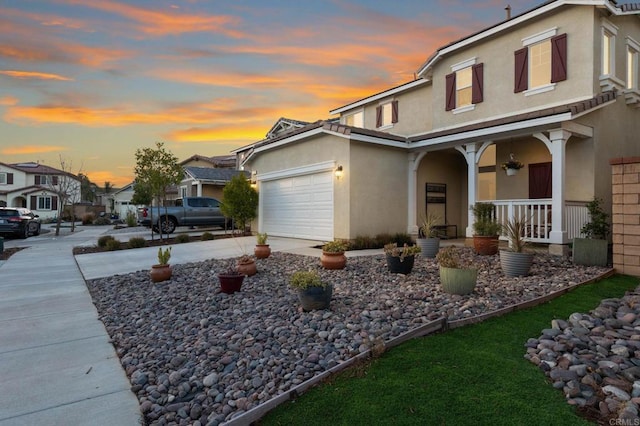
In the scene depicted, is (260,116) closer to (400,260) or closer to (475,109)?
(475,109)

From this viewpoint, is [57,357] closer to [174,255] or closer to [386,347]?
[386,347]

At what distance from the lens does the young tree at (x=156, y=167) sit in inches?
540

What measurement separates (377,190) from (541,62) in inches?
241

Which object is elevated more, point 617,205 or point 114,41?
point 114,41

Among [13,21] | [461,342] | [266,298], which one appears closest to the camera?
[461,342]

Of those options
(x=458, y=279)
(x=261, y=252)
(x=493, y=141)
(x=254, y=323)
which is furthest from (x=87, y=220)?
(x=458, y=279)

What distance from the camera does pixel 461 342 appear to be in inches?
147

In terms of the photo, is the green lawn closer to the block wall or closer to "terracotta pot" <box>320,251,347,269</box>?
"terracotta pot" <box>320,251,347,269</box>

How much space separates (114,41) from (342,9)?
273 inches

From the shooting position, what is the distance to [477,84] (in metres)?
12.0

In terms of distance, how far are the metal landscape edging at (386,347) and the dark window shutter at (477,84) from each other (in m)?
8.02

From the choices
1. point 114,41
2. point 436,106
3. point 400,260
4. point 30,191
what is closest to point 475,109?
point 436,106

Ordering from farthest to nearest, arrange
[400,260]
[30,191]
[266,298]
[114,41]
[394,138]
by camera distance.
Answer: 1. [30,191]
2. [394,138]
3. [114,41]
4. [400,260]
5. [266,298]

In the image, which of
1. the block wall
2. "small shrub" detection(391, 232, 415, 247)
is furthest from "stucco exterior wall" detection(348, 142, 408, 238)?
the block wall
